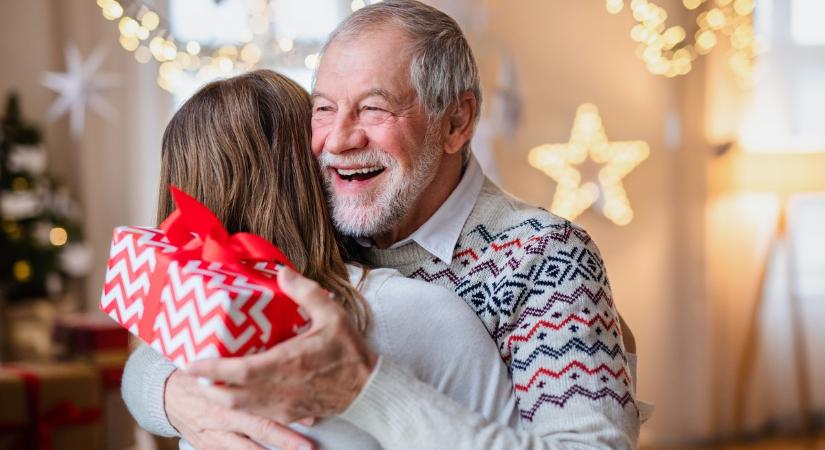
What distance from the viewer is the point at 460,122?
186cm

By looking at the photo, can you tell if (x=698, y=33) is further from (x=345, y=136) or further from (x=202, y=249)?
(x=202, y=249)

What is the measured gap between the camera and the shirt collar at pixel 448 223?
1.69 metres

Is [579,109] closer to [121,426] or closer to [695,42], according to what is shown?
[695,42]

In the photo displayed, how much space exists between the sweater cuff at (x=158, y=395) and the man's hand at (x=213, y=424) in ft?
0.05

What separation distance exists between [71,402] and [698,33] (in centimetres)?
347

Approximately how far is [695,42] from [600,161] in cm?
79

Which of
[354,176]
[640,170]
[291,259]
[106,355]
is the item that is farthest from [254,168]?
[640,170]

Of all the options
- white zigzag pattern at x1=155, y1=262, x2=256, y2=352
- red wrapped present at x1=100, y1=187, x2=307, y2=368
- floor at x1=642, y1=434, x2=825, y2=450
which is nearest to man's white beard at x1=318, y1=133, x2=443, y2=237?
red wrapped present at x1=100, y1=187, x2=307, y2=368

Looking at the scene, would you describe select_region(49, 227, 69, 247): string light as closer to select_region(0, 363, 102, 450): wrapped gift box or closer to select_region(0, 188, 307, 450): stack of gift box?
select_region(0, 363, 102, 450): wrapped gift box

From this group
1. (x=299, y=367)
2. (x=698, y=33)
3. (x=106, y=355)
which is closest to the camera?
(x=299, y=367)

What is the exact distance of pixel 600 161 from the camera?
471 cm

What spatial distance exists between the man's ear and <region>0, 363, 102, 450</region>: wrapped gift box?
2398 millimetres

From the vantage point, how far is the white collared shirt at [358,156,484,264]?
169 centimetres

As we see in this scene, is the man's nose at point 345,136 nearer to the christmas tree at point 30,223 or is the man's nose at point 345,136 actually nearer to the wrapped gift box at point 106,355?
the wrapped gift box at point 106,355
